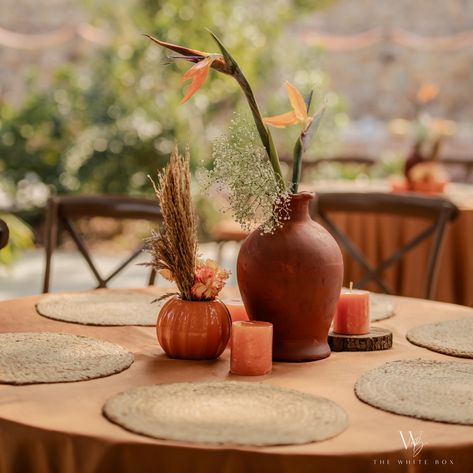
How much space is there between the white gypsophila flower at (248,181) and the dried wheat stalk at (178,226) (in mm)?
37

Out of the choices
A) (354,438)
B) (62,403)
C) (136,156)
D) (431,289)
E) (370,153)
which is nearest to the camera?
(354,438)

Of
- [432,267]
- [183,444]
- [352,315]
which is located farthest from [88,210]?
[183,444]

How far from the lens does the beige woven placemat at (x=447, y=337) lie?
1699 mm

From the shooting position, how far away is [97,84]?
7.68 metres

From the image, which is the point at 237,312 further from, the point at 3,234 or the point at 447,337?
the point at 3,234

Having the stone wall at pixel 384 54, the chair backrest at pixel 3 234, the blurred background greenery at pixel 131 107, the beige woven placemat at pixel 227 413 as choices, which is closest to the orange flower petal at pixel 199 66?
the beige woven placemat at pixel 227 413

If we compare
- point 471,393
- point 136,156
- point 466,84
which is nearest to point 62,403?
point 471,393

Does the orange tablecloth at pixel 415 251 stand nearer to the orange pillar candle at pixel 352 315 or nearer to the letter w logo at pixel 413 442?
the orange pillar candle at pixel 352 315

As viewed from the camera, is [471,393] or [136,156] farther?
[136,156]

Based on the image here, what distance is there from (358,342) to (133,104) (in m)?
5.91

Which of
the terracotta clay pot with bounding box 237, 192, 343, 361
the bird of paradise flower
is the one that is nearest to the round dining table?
the terracotta clay pot with bounding box 237, 192, 343, 361

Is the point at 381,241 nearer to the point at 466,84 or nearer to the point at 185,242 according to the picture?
the point at 185,242

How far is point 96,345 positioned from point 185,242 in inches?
9.2

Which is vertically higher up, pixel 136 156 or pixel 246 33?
pixel 246 33
